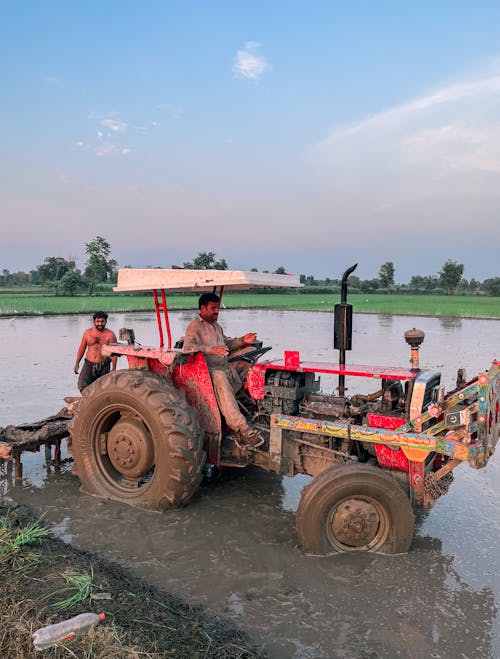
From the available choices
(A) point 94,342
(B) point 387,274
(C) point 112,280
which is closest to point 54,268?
(C) point 112,280

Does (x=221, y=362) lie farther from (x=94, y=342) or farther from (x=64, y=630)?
(x=94, y=342)

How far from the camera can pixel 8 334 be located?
18969 millimetres

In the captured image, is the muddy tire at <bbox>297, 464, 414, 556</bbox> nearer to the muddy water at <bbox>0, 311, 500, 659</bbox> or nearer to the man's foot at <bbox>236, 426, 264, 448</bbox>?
the muddy water at <bbox>0, 311, 500, 659</bbox>

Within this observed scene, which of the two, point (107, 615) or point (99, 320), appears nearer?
point (107, 615)

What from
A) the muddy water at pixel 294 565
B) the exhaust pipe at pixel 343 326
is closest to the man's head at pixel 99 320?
the muddy water at pixel 294 565

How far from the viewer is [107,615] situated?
9.55 ft

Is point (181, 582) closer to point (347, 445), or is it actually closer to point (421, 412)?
point (347, 445)

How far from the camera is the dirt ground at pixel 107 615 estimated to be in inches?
102

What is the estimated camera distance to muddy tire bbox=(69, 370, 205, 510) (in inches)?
176

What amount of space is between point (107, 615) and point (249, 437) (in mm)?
1943

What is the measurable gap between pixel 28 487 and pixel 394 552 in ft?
11.5

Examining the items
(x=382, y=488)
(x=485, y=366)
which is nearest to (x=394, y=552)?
(x=382, y=488)

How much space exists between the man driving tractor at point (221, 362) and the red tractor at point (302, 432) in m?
0.10

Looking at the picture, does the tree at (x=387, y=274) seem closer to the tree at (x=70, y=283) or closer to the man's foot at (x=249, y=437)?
the tree at (x=70, y=283)
